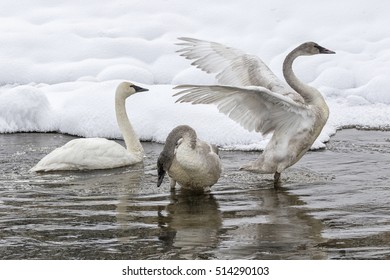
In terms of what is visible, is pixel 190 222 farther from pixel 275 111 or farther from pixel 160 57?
pixel 160 57

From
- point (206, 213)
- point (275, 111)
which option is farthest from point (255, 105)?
point (206, 213)

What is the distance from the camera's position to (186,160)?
281 inches

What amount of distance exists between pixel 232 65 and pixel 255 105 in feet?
4.39

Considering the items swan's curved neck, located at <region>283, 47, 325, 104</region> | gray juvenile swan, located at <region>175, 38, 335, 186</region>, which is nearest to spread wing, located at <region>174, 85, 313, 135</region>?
gray juvenile swan, located at <region>175, 38, 335, 186</region>

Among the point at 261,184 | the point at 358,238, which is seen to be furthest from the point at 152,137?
the point at 358,238

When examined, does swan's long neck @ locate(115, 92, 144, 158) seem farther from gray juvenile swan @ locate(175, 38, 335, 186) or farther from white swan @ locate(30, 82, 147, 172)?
gray juvenile swan @ locate(175, 38, 335, 186)

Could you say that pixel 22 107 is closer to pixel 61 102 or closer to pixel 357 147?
pixel 61 102

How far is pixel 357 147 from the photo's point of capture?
31.5ft

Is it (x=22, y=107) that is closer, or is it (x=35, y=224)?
(x=35, y=224)

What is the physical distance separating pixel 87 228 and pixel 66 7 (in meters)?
13.0

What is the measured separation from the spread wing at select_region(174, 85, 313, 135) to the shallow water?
0.56 metres

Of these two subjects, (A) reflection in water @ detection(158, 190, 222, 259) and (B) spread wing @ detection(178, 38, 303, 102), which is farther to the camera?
(B) spread wing @ detection(178, 38, 303, 102)

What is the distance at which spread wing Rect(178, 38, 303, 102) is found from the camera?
8.66m

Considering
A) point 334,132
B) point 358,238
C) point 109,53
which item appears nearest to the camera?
point 358,238
